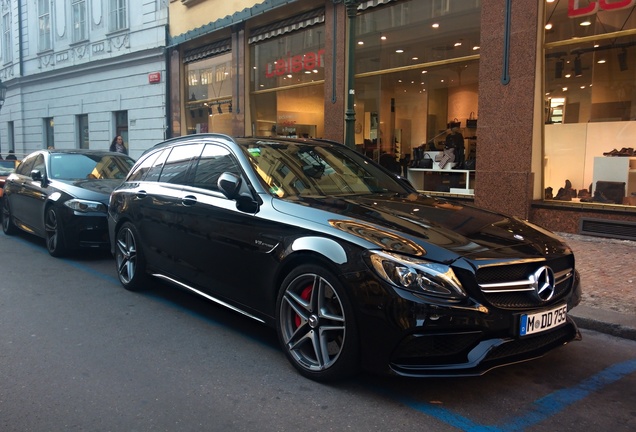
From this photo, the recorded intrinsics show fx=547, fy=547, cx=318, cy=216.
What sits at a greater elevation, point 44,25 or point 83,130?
point 44,25

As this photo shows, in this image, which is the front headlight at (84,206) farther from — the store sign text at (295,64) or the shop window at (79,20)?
the shop window at (79,20)

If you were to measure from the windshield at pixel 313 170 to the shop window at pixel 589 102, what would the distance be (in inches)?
212

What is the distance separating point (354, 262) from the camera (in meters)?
3.36

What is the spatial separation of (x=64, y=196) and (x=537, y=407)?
6746mm

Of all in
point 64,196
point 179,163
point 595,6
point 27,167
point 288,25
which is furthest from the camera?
point 288,25

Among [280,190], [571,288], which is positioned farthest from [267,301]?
[571,288]

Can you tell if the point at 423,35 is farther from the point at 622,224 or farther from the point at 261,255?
the point at 261,255

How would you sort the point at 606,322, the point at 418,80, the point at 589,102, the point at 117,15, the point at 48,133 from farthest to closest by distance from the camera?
the point at 48,133
the point at 117,15
the point at 418,80
the point at 589,102
the point at 606,322

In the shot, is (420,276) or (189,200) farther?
(189,200)

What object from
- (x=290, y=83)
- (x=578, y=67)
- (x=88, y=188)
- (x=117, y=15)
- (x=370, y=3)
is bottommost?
(x=88, y=188)

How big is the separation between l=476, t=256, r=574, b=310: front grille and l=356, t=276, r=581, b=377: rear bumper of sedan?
0.09 meters

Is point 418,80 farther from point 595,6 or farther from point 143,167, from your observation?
point 143,167

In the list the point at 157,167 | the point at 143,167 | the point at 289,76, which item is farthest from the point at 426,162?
the point at 157,167

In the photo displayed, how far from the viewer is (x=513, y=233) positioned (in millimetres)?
3840
